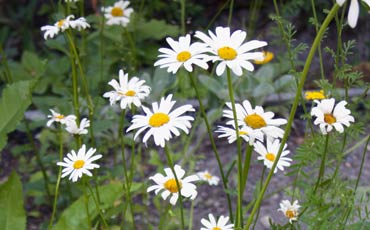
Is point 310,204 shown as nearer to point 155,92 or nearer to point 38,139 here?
point 155,92

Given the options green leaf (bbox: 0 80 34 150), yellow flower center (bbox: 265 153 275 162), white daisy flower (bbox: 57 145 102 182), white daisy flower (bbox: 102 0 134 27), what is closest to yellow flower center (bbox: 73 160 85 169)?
white daisy flower (bbox: 57 145 102 182)

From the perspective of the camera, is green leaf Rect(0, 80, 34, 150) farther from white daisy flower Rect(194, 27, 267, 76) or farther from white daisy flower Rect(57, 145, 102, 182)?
white daisy flower Rect(194, 27, 267, 76)

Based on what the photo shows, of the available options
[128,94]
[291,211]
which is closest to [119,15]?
[128,94]

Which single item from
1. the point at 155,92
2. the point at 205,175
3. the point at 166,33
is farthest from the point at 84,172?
the point at 166,33

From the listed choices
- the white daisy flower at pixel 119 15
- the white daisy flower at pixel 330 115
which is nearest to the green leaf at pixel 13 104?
the white daisy flower at pixel 119 15

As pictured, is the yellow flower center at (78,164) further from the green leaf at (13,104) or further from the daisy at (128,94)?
the green leaf at (13,104)

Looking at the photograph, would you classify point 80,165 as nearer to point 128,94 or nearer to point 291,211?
point 128,94
